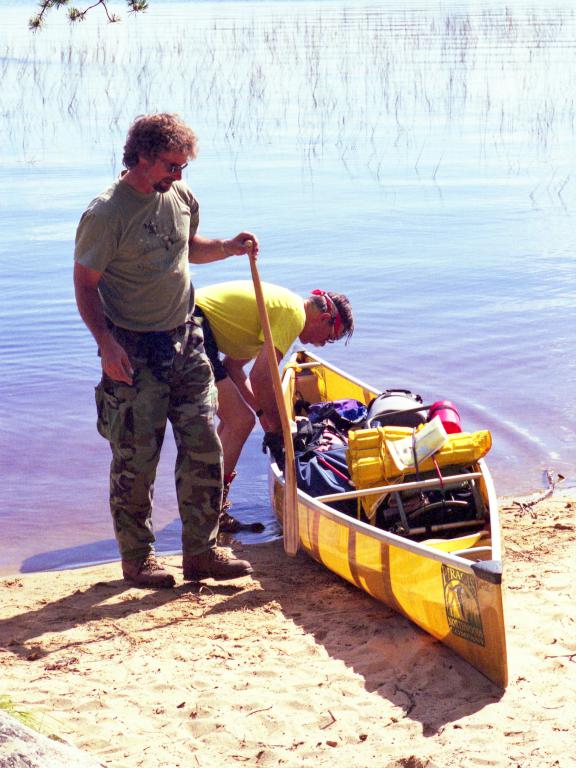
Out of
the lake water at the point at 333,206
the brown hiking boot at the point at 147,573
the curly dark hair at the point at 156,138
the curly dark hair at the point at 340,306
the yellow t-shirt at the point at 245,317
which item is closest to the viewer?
the curly dark hair at the point at 156,138

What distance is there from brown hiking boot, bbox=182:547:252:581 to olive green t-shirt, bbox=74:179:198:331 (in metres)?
1.23

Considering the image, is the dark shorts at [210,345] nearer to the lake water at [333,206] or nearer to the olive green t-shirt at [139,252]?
the olive green t-shirt at [139,252]

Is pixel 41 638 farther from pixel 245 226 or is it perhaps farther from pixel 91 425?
pixel 245 226

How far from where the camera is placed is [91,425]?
8.98m

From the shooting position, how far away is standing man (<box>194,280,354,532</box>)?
21.2 feet

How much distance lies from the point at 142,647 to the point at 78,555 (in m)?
1.90

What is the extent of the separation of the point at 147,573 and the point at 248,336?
60.8 inches

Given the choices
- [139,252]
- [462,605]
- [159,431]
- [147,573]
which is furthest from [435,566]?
[139,252]

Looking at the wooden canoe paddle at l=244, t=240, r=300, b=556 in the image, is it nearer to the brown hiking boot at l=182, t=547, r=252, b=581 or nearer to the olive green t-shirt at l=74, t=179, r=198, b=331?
the brown hiking boot at l=182, t=547, r=252, b=581

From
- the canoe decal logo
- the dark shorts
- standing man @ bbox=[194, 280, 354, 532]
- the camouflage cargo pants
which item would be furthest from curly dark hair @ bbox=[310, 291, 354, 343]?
the canoe decal logo

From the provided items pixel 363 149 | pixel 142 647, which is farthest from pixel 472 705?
pixel 363 149

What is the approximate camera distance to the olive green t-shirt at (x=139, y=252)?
501 centimetres

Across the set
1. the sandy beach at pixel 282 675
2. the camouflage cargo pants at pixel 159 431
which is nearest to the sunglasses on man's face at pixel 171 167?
the camouflage cargo pants at pixel 159 431

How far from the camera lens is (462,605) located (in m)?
4.71
